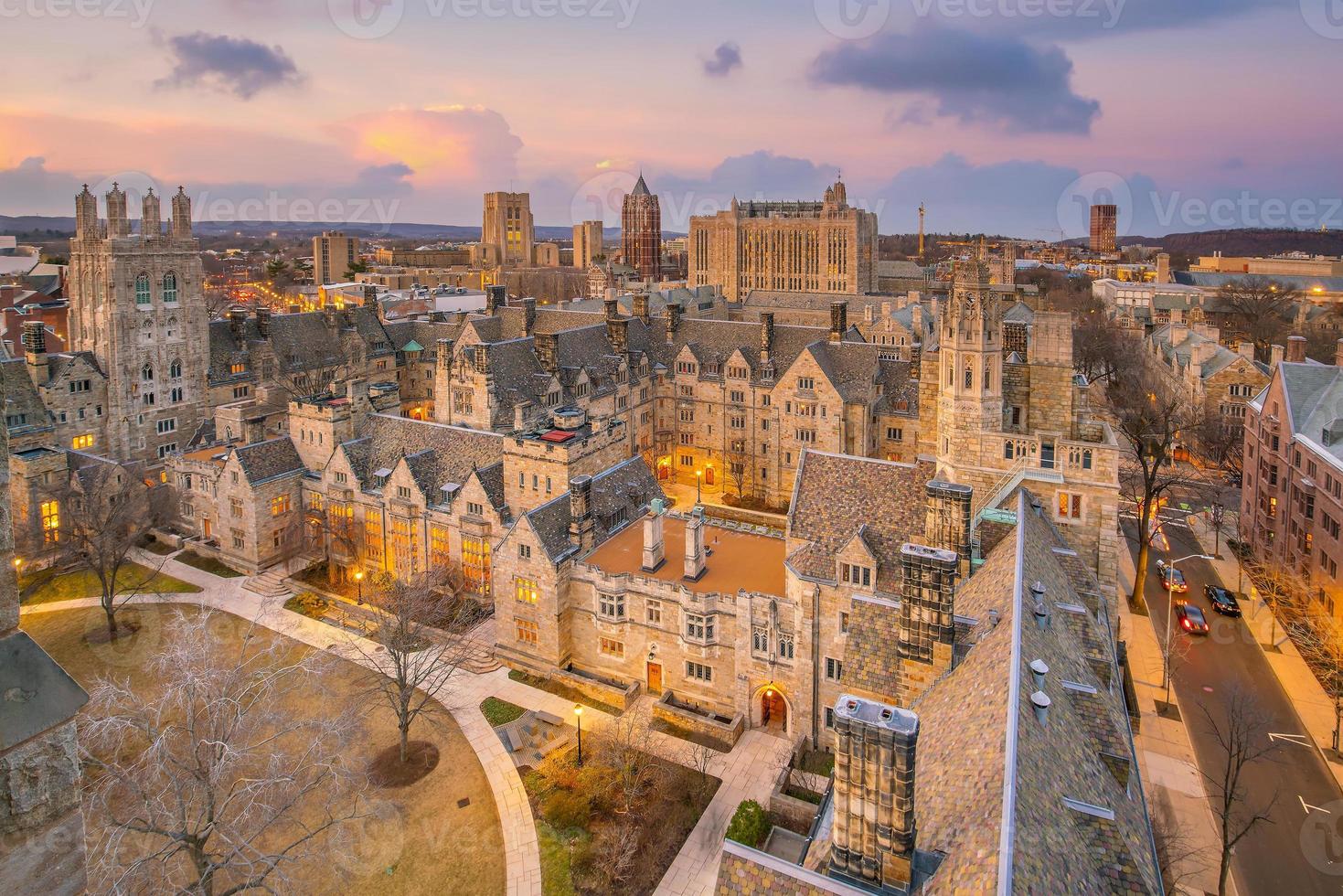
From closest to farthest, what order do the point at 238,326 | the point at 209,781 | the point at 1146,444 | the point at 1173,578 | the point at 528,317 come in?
the point at 209,781 < the point at 1173,578 < the point at 238,326 < the point at 528,317 < the point at 1146,444

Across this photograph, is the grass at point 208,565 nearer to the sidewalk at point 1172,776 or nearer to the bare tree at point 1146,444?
the sidewalk at point 1172,776

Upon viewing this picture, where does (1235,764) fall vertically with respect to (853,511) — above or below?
below

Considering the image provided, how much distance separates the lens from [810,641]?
36.1m

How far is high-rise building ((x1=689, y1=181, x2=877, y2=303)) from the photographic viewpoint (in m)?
142

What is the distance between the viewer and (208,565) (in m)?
57.5

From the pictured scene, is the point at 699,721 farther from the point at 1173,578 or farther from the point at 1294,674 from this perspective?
the point at 1173,578

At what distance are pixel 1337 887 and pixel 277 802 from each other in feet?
139

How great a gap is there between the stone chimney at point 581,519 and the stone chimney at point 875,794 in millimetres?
29861

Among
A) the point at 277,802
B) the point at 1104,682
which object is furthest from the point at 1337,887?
the point at 277,802

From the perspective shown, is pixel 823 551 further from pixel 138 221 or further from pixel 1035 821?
pixel 138 221

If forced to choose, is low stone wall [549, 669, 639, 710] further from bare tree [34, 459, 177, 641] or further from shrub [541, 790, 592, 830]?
bare tree [34, 459, 177, 641]

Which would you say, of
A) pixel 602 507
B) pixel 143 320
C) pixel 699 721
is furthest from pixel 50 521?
pixel 699 721

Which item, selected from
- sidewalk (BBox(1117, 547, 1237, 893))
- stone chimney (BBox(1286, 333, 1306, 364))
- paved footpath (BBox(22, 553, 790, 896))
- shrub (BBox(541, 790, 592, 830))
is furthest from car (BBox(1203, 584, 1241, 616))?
shrub (BBox(541, 790, 592, 830))

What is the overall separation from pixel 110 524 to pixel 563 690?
102 ft
